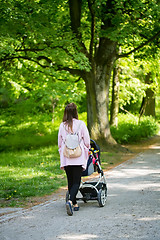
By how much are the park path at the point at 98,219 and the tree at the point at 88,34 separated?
7246mm

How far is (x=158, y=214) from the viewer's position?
5609mm

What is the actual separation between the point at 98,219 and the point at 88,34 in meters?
12.4

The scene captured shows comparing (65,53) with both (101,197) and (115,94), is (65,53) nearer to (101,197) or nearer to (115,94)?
(115,94)

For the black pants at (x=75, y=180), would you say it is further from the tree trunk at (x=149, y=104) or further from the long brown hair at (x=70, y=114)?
the tree trunk at (x=149, y=104)

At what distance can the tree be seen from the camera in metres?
13.8

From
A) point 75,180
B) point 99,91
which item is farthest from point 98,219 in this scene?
point 99,91

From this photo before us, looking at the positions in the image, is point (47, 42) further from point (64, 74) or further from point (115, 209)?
point (115, 209)

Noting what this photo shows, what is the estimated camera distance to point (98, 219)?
18.1 ft

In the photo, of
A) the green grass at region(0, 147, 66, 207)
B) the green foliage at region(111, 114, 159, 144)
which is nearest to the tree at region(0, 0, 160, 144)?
the green grass at region(0, 147, 66, 207)

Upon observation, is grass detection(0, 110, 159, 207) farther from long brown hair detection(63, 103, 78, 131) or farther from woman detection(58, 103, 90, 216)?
long brown hair detection(63, 103, 78, 131)

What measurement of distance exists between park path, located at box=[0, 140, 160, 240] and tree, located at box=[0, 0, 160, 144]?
7.25 m

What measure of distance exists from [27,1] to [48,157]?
646cm

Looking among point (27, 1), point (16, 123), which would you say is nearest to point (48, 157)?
point (27, 1)

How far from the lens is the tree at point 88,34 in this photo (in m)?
13.8
